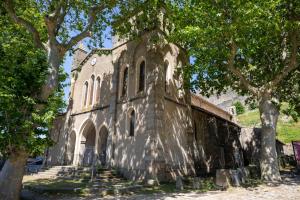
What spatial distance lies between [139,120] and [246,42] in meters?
8.61

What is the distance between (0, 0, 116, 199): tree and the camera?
9.09 metres

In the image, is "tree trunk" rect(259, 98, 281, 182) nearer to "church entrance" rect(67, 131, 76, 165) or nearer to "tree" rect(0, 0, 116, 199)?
"tree" rect(0, 0, 116, 199)

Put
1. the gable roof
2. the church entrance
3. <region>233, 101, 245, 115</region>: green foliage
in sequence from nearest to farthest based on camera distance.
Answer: the church entrance
the gable roof
<region>233, 101, 245, 115</region>: green foliage

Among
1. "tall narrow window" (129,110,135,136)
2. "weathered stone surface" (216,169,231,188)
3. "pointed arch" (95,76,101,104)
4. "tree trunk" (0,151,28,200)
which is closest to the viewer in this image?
"tree trunk" (0,151,28,200)

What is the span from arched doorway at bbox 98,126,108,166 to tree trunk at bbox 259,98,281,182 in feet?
39.0

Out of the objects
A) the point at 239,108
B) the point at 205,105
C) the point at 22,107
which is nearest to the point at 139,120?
the point at 22,107

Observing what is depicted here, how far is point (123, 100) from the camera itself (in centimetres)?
1866

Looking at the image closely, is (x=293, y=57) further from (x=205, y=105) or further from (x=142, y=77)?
(x=205, y=105)

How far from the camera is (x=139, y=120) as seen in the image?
1683 cm

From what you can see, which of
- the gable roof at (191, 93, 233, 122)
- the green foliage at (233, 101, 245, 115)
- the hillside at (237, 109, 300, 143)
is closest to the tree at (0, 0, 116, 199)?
the gable roof at (191, 93, 233, 122)

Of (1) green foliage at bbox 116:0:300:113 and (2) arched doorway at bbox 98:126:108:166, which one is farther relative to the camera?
(2) arched doorway at bbox 98:126:108:166

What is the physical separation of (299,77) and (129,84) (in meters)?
12.8

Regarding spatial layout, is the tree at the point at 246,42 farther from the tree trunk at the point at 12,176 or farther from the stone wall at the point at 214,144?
the tree trunk at the point at 12,176

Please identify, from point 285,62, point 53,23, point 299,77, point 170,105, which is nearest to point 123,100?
point 170,105
